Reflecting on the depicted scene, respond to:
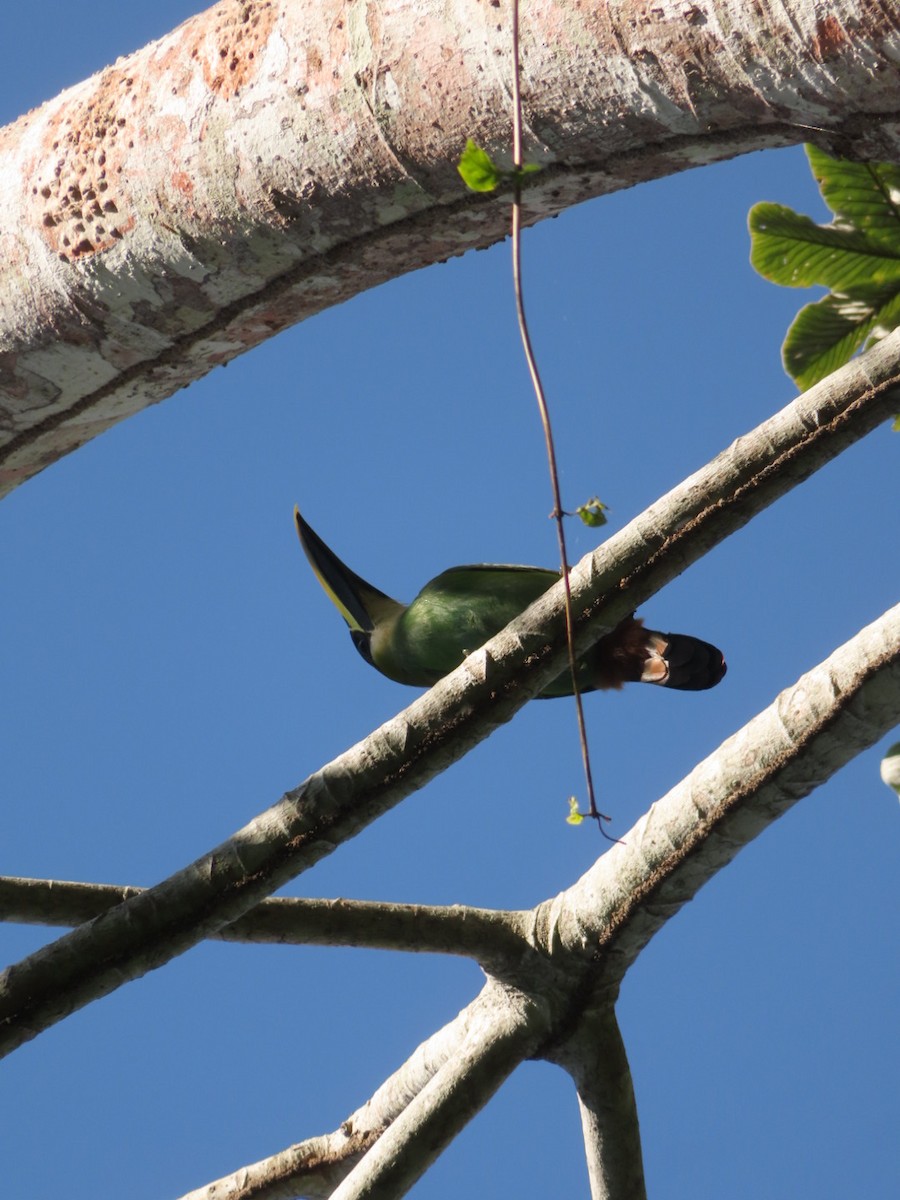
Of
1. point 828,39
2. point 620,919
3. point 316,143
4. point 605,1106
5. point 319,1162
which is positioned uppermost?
point 316,143

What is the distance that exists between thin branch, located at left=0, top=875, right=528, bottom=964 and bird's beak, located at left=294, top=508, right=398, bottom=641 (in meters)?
1.31

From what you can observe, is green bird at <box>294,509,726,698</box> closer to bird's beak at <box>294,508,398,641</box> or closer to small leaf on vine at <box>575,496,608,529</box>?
bird's beak at <box>294,508,398,641</box>

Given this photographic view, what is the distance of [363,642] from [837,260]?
1.66 meters

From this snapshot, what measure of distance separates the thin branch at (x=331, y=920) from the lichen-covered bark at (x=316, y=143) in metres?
0.87

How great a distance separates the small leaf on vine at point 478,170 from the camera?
1.56 m

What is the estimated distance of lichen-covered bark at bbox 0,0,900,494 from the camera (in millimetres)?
1407

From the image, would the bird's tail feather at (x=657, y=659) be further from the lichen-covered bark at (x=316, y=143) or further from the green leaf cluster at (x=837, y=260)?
the lichen-covered bark at (x=316, y=143)

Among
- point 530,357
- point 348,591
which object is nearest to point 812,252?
point 530,357

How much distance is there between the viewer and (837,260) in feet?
7.22

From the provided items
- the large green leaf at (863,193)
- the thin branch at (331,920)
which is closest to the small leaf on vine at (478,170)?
the large green leaf at (863,193)

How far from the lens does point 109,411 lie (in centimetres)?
220

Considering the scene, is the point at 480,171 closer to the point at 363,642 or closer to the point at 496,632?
the point at 496,632

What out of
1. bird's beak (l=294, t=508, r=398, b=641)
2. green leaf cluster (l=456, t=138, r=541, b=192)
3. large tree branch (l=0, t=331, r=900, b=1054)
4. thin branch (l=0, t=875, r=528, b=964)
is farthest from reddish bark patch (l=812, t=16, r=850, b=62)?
bird's beak (l=294, t=508, r=398, b=641)

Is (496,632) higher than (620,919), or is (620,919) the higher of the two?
(496,632)
